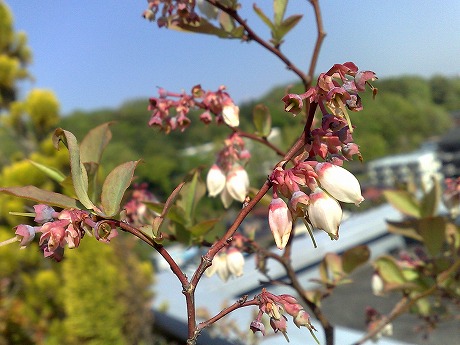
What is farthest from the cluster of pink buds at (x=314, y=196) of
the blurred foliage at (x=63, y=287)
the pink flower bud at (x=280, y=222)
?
the blurred foliage at (x=63, y=287)

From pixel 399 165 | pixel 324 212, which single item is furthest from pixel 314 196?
pixel 399 165

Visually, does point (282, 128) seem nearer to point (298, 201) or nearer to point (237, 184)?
point (237, 184)

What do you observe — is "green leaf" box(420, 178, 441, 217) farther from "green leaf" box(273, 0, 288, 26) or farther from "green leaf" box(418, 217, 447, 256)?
Answer: "green leaf" box(273, 0, 288, 26)

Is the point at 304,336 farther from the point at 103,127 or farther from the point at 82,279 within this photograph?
the point at 82,279

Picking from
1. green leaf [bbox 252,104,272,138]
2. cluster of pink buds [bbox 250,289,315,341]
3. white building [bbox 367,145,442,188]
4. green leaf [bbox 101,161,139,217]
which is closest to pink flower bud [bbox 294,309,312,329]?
cluster of pink buds [bbox 250,289,315,341]

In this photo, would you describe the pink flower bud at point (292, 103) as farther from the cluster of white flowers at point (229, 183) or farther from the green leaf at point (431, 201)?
the green leaf at point (431, 201)

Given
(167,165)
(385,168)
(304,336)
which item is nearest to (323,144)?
(304,336)
